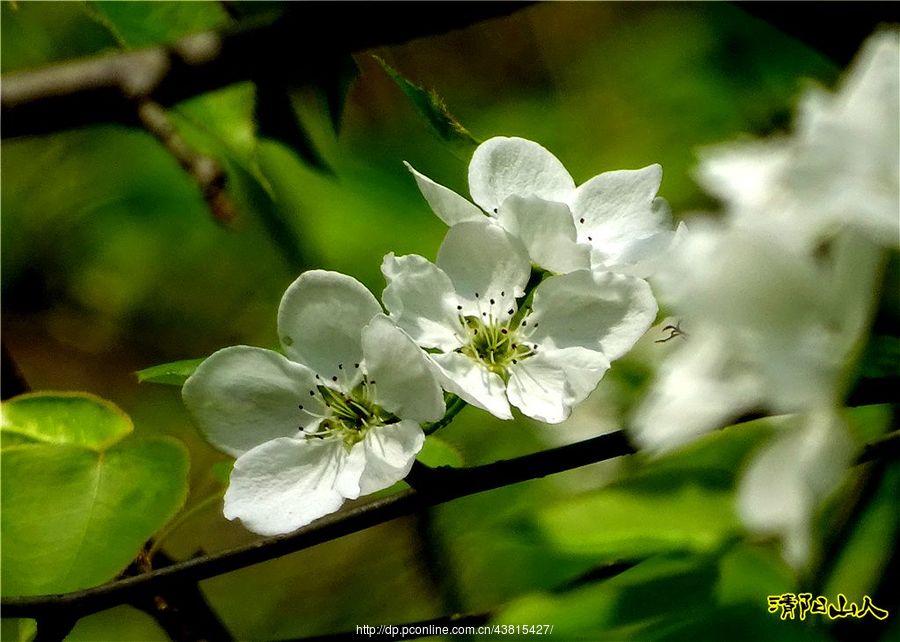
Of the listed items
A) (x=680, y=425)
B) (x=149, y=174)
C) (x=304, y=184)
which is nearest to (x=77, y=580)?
(x=680, y=425)

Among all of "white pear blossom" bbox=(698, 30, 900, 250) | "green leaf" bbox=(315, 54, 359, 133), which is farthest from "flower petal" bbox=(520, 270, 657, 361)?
"green leaf" bbox=(315, 54, 359, 133)

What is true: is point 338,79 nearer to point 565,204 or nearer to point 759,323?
point 565,204

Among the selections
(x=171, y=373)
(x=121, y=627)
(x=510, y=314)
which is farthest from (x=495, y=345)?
(x=121, y=627)

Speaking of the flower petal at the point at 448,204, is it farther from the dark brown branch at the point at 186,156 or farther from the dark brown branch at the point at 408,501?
the dark brown branch at the point at 186,156

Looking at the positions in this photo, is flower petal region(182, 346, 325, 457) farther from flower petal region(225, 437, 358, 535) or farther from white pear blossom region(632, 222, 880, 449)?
white pear blossom region(632, 222, 880, 449)

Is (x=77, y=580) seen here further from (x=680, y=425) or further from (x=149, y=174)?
(x=149, y=174)

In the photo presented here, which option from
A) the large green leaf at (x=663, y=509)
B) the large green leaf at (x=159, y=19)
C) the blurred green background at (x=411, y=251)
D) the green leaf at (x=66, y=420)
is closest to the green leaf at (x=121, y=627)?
the blurred green background at (x=411, y=251)
